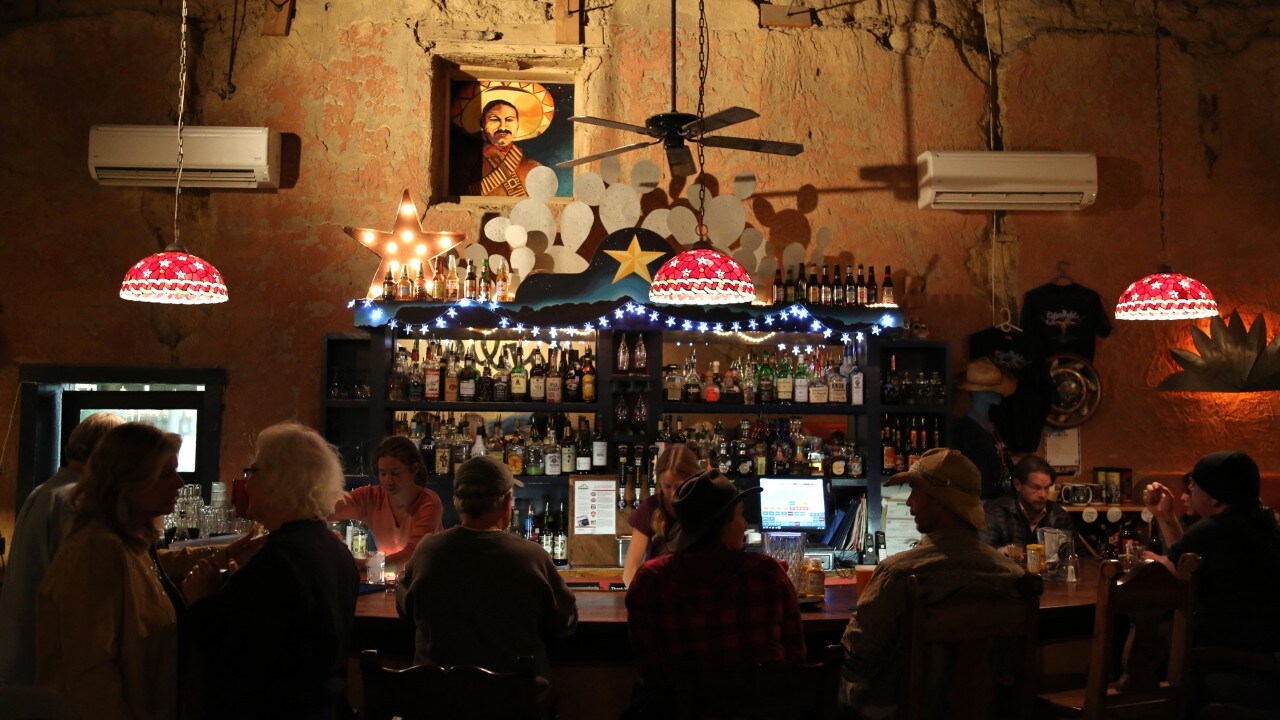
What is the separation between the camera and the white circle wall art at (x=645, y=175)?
21.2ft

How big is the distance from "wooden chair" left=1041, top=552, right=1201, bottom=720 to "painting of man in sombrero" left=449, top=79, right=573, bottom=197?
15.1ft

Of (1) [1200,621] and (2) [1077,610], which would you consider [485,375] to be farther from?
(1) [1200,621]

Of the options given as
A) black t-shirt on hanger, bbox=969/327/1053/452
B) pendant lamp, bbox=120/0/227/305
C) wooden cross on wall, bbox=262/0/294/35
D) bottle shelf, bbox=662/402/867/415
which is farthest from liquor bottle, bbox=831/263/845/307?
wooden cross on wall, bbox=262/0/294/35

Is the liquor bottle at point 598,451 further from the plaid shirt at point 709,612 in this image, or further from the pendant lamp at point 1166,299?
the pendant lamp at point 1166,299

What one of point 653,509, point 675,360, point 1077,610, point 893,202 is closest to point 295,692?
point 653,509

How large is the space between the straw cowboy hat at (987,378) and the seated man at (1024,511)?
108 cm

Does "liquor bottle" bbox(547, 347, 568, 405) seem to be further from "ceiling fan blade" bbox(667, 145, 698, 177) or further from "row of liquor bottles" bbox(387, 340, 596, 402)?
"ceiling fan blade" bbox(667, 145, 698, 177)

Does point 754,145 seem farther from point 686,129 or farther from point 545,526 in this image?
point 545,526

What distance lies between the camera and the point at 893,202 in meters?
6.80

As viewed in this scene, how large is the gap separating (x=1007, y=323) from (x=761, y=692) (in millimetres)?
4754

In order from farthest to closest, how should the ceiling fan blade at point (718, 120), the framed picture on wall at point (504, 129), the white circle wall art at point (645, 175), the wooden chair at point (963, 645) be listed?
1. the framed picture on wall at point (504, 129)
2. the white circle wall art at point (645, 175)
3. the ceiling fan blade at point (718, 120)
4. the wooden chair at point (963, 645)

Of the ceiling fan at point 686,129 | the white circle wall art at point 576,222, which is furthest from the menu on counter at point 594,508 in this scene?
the ceiling fan at point 686,129

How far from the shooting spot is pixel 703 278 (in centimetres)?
434

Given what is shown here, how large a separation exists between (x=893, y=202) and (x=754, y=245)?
→ 1082mm
